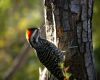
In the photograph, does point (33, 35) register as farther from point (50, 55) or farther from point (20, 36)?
point (20, 36)

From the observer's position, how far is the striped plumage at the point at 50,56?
21.6 ft

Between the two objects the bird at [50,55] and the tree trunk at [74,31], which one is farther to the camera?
the bird at [50,55]

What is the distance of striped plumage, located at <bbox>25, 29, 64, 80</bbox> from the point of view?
6.58m

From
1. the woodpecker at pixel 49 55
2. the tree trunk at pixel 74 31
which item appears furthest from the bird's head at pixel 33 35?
the tree trunk at pixel 74 31

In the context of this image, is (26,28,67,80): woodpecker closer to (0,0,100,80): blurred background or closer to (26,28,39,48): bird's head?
(26,28,39,48): bird's head

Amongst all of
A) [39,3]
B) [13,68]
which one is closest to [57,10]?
[13,68]

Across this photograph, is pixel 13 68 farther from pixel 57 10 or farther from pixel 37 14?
pixel 57 10

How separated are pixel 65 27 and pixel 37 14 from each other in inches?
357

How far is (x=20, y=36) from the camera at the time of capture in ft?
47.8

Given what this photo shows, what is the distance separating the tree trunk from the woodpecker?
0.09 m

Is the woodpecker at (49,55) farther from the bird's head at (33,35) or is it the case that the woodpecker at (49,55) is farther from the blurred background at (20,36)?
the blurred background at (20,36)

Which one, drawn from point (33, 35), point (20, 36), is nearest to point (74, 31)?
point (33, 35)

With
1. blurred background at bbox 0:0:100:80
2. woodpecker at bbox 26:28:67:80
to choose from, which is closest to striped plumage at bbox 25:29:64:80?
woodpecker at bbox 26:28:67:80

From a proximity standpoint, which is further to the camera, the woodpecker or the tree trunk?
the woodpecker
